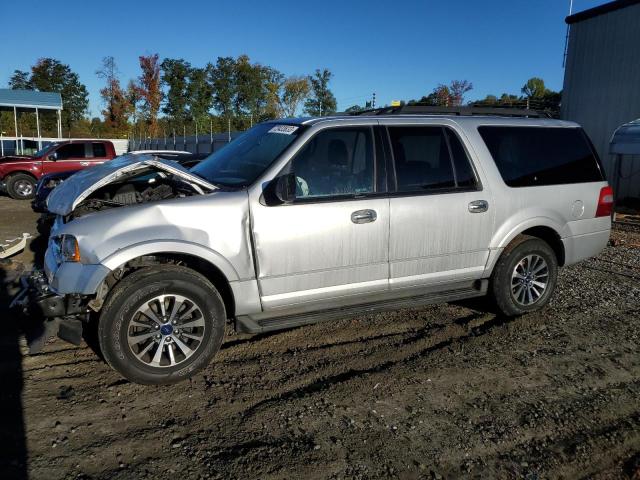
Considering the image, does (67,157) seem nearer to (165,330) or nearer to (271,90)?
(165,330)

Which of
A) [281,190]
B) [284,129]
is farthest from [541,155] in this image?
[281,190]

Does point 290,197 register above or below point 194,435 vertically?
above

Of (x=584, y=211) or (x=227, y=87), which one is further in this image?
(x=227, y=87)

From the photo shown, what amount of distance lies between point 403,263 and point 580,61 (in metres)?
15.0

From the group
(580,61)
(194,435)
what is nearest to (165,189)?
(194,435)

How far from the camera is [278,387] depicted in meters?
3.62

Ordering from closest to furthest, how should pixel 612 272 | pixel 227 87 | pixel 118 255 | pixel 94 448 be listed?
pixel 94 448
pixel 118 255
pixel 612 272
pixel 227 87

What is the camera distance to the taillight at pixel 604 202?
520 centimetres

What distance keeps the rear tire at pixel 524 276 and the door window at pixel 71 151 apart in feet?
47.5

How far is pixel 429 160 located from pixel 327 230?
1.25 meters

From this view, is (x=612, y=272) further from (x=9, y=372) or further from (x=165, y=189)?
(x=9, y=372)

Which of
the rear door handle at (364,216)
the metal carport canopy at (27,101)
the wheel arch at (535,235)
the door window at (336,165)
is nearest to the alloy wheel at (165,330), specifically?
the door window at (336,165)

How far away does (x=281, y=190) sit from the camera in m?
3.66

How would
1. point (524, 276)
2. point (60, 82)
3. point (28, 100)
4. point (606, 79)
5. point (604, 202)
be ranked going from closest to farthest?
point (524, 276) < point (604, 202) < point (606, 79) < point (28, 100) < point (60, 82)
